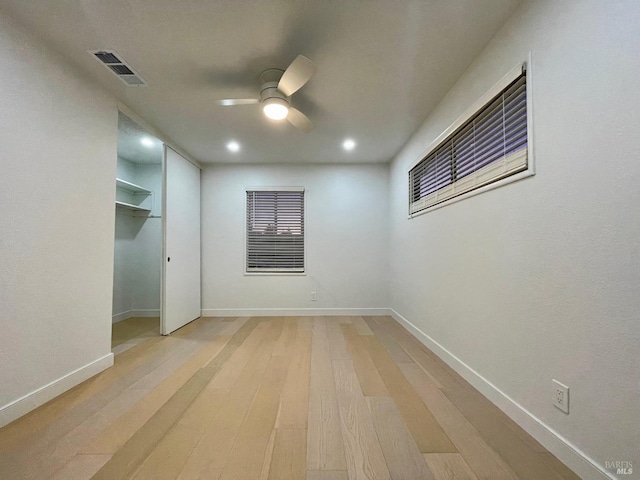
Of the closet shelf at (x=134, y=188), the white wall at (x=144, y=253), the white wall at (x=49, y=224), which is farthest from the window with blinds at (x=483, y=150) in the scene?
the white wall at (x=144, y=253)

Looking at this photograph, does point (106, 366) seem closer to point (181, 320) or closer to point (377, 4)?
point (181, 320)

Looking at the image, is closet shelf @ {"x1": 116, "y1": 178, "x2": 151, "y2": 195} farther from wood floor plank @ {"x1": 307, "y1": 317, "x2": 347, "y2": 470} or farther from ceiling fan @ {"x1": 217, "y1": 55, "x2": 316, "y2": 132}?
wood floor plank @ {"x1": 307, "y1": 317, "x2": 347, "y2": 470}

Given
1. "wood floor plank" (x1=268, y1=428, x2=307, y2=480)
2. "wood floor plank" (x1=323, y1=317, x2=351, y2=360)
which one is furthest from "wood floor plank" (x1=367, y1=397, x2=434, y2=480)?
"wood floor plank" (x1=323, y1=317, x2=351, y2=360)

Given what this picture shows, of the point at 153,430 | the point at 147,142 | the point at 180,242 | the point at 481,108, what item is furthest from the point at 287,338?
the point at 147,142

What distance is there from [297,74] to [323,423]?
7.16ft

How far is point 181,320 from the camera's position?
3.93m

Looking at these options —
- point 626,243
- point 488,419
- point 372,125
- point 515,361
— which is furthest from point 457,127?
point 488,419

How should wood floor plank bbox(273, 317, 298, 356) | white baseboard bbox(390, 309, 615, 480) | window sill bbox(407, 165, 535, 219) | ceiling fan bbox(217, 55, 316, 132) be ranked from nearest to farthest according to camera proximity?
1. white baseboard bbox(390, 309, 615, 480)
2. window sill bbox(407, 165, 535, 219)
3. ceiling fan bbox(217, 55, 316, 132)
4. wood floor plank bbox(273, 317, 298, 356)

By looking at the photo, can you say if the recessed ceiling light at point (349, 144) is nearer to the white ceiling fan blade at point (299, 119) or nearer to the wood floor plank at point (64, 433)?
the white ceiling fan blade at point (299, 119)

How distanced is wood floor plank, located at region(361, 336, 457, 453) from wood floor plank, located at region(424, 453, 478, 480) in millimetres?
37

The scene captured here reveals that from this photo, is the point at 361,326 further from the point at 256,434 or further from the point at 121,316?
the point at 121,316

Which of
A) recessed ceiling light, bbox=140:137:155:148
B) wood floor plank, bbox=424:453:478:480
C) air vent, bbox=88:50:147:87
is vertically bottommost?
wood floor plank, bbox=424:453:478:480
